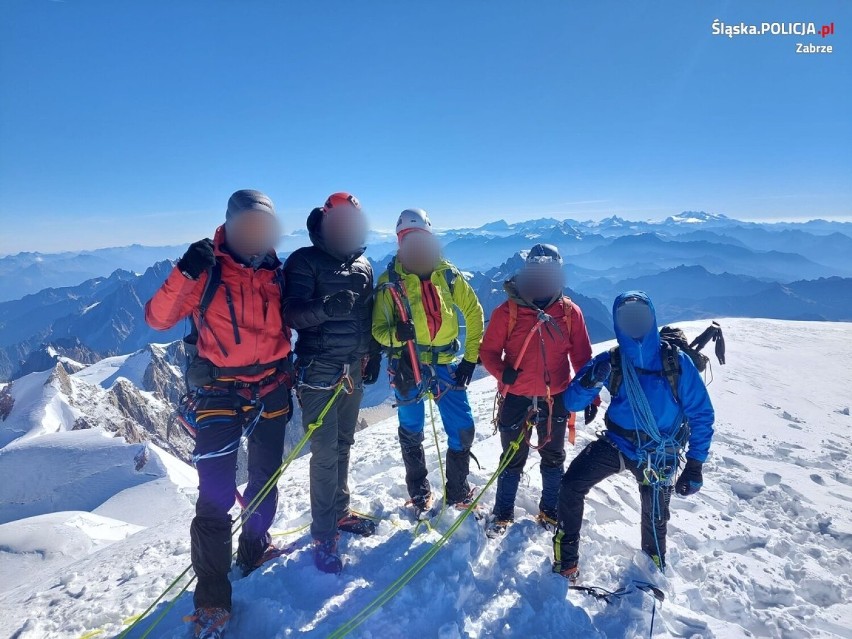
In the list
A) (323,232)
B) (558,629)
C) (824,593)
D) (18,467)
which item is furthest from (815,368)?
(18,467)

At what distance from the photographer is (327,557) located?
4.61 meters

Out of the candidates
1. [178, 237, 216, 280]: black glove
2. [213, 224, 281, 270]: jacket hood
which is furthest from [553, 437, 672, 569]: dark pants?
[178, 237, 216, 280]: black glove

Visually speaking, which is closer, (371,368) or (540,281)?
(540,281)

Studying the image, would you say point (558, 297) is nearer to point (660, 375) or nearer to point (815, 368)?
point (660, 375)

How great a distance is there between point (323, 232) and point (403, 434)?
109 inches

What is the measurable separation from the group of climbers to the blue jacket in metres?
0.01

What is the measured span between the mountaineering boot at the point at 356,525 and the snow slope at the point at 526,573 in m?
0.14

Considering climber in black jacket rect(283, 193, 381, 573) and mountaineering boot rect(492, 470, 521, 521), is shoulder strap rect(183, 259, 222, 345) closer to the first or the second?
climber in black jacket rect(283, 193, 381, 573)

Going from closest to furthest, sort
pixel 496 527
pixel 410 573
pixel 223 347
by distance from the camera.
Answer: pixel 223 347, pixel 410 573, pixel 496 527

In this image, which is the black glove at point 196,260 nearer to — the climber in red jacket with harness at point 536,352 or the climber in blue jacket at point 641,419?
the climber in red jacket with harness at point 536,352

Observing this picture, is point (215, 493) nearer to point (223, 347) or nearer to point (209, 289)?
point (223, 347)

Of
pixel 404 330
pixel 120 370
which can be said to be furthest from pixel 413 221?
pixel 120 370

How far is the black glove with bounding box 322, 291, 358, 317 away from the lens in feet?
13.6

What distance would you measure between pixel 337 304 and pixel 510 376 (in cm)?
226
